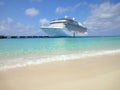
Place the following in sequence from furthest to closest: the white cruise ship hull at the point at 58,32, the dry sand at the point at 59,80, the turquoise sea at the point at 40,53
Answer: the white cruise ship hull at the point at 58,32, the turquoise sea at the point at 40,53, the dry sand at the point at 59,80

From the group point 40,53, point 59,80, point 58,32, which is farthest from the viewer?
point 58,32

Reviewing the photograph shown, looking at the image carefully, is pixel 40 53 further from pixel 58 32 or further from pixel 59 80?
pixel 58 32

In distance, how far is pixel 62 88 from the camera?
1862 mm

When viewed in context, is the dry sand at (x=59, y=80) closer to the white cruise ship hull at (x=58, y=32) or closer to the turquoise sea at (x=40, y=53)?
the turquoise sea at (x=40, y=53)

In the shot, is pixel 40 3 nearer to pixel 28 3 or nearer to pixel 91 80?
pixel 28 3

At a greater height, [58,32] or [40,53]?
[58,32]

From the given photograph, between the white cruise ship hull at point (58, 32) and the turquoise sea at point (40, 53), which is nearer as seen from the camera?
the turquoise sea at point (40, 53)

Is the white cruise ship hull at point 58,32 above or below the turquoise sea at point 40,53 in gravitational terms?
above

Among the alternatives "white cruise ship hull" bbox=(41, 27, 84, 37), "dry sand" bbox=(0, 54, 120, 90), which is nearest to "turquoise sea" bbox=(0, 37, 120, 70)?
"dry sand" bbox=(0, 54, 120, 90)

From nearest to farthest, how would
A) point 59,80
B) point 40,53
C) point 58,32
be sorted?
point 59,80, point 40,53, point 58,32

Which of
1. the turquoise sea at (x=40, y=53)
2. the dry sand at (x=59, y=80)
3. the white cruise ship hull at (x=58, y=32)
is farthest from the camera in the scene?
the white cruise ship hull at (x=58, y=32)

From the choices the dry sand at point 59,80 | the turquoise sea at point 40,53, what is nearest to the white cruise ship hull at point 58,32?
the turquoise sea at point 40,53

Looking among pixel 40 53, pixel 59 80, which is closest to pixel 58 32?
pixel 40 53

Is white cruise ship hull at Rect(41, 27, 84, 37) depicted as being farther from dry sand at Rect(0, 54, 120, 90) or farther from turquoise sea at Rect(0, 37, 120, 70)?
dry sand at Rect(0, 54, 120, 90)
